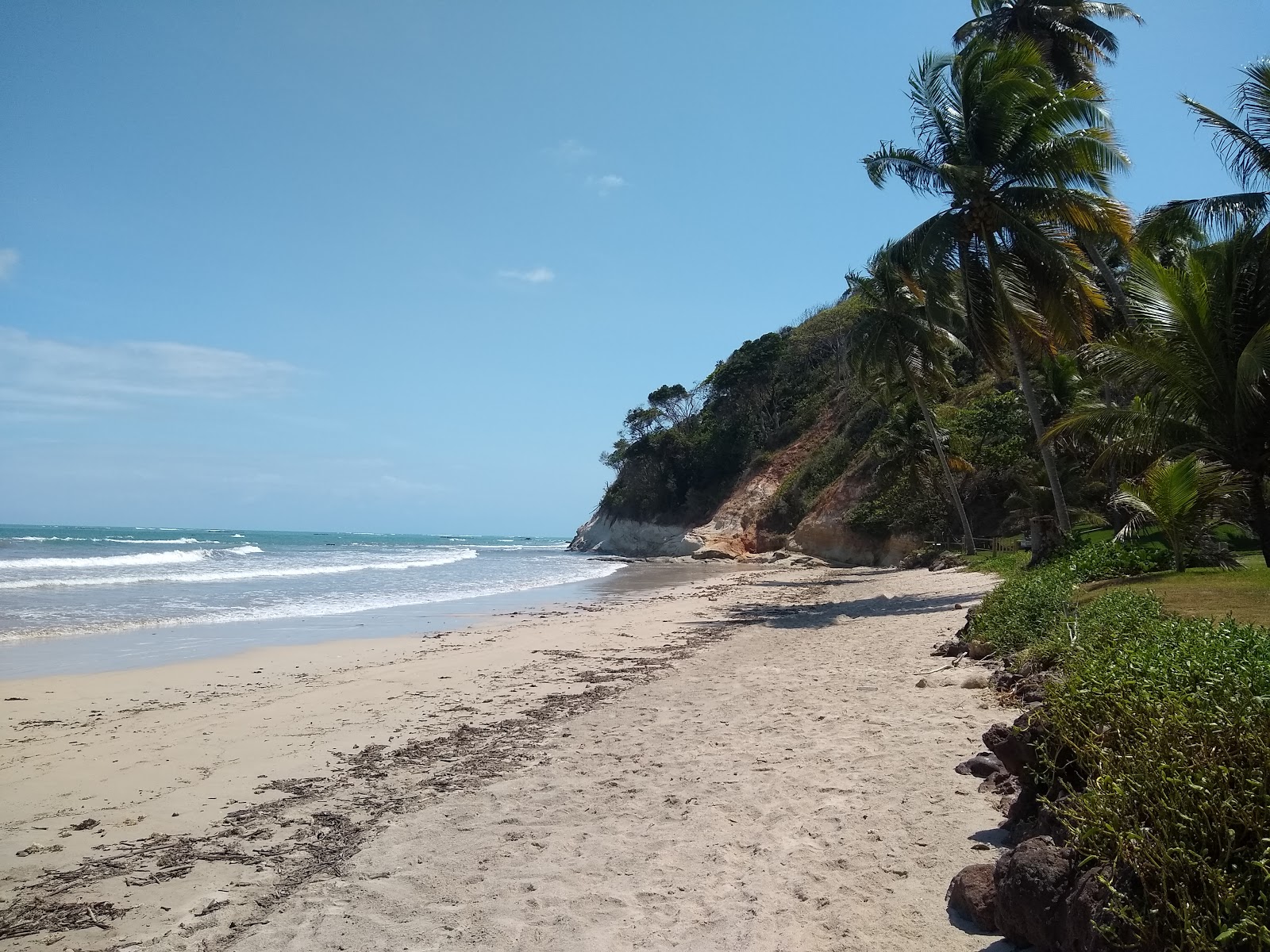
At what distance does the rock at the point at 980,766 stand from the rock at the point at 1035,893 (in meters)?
1.64

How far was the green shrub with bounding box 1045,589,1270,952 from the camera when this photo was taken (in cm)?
235

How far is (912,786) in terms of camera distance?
4.93 metres

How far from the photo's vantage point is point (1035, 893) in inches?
117

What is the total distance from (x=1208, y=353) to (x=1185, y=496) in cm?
198

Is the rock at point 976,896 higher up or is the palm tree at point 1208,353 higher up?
the palm tree at point 1208,353

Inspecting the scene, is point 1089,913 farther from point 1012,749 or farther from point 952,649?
point 952,649

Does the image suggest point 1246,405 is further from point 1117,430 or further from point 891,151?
point 891,151

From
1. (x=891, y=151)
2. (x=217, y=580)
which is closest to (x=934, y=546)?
(x=891, y=151)

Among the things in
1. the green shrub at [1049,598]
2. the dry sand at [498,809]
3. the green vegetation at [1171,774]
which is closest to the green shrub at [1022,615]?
the green shrub at [1049,598]

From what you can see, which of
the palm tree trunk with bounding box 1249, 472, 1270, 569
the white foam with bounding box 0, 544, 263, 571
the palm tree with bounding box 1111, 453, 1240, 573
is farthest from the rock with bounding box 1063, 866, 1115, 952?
the white foam with bounding box 0, 544, 263, 571

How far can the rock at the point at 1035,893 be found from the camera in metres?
A: 2.87

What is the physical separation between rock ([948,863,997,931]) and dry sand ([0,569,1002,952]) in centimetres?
8

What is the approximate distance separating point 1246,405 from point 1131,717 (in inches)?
377

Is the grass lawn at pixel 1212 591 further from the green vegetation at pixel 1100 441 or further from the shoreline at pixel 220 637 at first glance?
the shoreline at pixel 220 637
